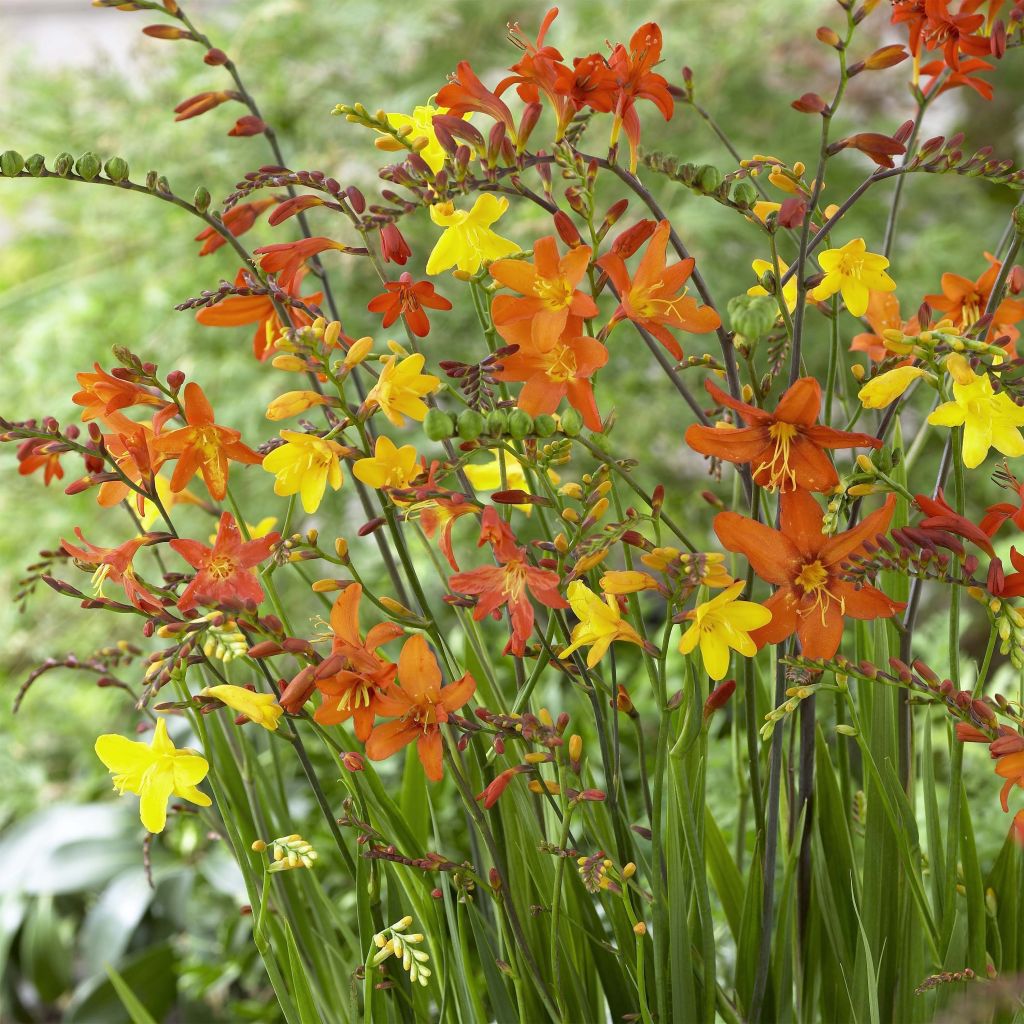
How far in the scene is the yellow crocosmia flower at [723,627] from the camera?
409mm

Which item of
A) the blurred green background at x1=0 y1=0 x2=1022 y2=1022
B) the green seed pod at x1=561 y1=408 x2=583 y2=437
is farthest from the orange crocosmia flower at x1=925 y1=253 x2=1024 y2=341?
the blurred green background at x1=0 y1=0 x2=1022 y2=1022

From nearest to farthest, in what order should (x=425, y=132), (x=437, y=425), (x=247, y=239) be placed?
(x=437, y=425) → (x=425, y=132) → (x=247, y=239)

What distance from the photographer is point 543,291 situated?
42cm

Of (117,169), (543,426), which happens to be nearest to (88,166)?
(117,169)

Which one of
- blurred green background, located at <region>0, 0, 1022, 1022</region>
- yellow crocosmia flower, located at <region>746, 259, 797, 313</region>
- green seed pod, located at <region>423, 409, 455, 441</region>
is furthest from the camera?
blurred green background, located at <region>0, 0, 1022, 1022</region>

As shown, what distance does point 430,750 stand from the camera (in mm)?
438

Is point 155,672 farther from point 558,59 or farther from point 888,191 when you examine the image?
point 888,191

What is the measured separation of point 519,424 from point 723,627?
113 millimetres

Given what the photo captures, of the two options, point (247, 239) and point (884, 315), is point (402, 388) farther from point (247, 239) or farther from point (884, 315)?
point (247, 239)

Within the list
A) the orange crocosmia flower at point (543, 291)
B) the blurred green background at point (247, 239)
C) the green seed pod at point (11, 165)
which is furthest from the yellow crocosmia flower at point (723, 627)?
the blurred green background at point (247, 239)

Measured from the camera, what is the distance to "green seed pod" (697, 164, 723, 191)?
0.43m

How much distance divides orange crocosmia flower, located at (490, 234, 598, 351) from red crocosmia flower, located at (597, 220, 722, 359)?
0.02 meters

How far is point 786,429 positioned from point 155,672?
0.80 ft

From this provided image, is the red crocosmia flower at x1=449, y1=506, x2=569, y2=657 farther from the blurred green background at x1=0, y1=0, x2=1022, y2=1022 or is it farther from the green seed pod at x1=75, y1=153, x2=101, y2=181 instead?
the blurred green background at x1=0, y1=0, x2=1022, y2=1022
